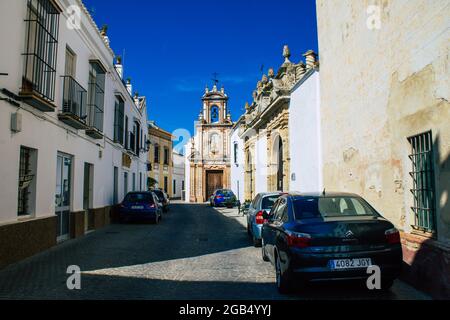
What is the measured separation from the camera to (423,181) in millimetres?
6066

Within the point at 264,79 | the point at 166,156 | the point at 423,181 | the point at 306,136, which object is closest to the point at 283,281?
the point at 423,181

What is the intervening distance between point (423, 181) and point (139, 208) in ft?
38.6

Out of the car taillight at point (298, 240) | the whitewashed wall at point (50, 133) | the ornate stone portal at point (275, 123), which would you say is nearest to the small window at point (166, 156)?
the ornate stone portal at point (275, 123)

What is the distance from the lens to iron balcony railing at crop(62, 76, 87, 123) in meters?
10.2

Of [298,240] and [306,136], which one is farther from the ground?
[306,136]

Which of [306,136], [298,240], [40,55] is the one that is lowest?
[298,240]

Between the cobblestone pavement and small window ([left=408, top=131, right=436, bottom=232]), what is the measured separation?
41.1 inches

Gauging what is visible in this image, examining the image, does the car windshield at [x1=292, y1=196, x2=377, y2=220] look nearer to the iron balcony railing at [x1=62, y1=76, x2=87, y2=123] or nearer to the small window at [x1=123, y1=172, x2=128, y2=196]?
the iron balcony railing at [x1=62, y1=76, x2=87, y2=123]

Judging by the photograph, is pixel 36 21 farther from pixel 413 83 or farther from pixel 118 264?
pixel 413 83

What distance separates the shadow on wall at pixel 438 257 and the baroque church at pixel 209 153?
109 ft

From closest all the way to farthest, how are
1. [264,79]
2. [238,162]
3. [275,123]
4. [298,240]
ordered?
[298,240] < [275,123] < [264,79] < [238,162]

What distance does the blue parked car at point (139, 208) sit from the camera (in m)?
15.7

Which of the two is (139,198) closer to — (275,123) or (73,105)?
(73,105)

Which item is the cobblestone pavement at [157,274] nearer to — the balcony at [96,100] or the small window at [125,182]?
the balcony at [96,100]
